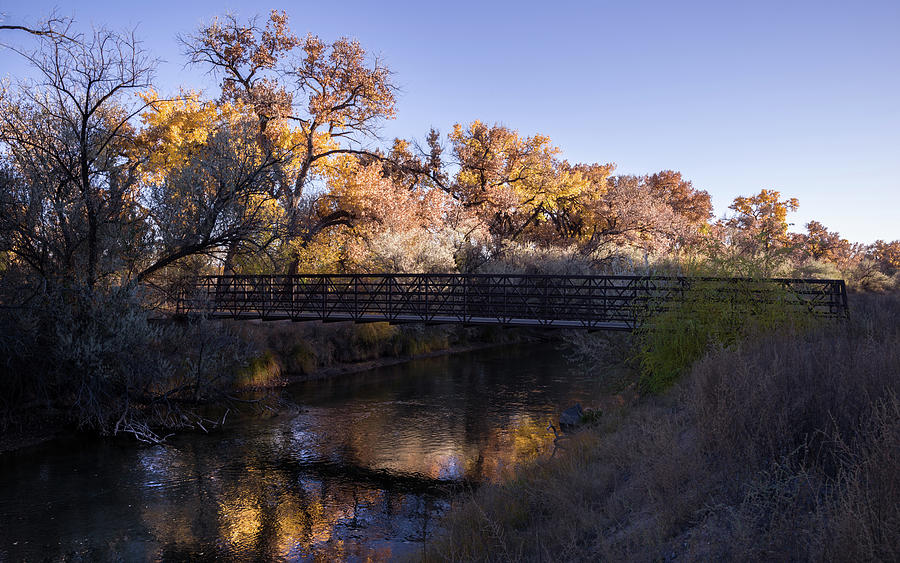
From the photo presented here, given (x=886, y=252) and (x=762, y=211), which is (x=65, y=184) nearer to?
(x=762, y=211)

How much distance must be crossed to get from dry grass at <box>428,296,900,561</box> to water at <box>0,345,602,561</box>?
8.51ft

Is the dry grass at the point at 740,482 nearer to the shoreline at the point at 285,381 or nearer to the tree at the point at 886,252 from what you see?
the shoreline at the point at 285,381

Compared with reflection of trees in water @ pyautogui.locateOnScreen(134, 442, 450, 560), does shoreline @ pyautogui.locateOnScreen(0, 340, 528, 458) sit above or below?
above

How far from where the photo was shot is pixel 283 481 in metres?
11.9

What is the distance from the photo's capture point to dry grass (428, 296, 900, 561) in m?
4.46

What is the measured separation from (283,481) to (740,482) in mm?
8968

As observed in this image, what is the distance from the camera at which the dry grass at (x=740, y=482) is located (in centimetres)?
446

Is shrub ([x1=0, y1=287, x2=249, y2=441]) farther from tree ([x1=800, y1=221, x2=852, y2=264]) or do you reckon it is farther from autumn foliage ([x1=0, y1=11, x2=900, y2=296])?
tree ([x1=800, y1=221, x2=852, y2=264])

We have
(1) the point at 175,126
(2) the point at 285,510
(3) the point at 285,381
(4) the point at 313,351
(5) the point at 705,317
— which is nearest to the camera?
(2) the point at 285,510

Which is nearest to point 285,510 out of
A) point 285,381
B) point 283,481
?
point 283,481

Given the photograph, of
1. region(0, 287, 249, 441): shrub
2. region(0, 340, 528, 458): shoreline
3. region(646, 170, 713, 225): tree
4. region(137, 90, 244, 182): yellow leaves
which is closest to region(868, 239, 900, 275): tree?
region(646, 170, 713, 225): tree

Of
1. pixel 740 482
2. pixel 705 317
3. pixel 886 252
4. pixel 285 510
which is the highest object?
pixel 886 252

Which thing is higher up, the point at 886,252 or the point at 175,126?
the point at 175,126

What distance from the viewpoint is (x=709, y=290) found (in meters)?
12.5
